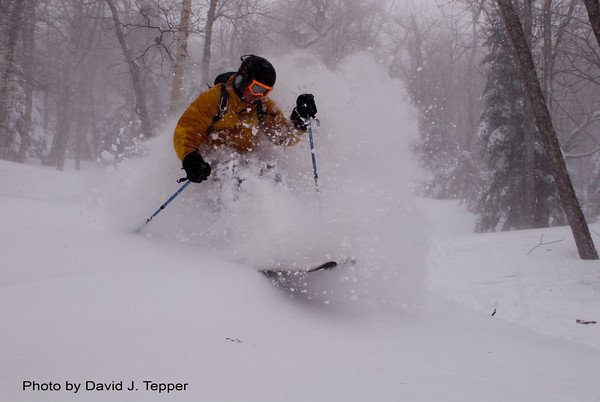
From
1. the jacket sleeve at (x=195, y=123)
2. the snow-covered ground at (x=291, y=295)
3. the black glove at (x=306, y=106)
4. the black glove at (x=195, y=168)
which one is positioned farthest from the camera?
the black glove at (x=306, y=106)

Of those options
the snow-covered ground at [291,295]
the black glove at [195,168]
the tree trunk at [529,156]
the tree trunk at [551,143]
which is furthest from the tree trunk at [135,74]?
the tree trunk at [529,156]

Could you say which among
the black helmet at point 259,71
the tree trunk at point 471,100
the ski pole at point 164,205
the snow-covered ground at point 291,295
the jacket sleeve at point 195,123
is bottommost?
the snow-covered ground at point 291,295

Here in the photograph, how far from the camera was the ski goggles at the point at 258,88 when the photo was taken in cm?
444

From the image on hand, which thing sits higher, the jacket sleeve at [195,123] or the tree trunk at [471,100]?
the tree trunk at [471,100]

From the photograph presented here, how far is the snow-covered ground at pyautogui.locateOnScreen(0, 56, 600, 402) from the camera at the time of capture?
7.53 ft

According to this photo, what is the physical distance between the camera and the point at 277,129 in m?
5.05

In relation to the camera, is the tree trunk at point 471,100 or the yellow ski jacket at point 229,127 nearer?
the yellow ski jacket at point 229,127

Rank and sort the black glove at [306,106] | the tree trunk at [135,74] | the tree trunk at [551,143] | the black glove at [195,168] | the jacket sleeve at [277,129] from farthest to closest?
the tree trunk at [135,74]
the tree trunk at [551,143]
the jacket sleeve at [277,129]
the black glove at [306,106]
the black glove at [195,168]

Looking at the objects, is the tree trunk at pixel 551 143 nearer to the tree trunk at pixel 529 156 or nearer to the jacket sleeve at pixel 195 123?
the tree trunk at pixel 529 156

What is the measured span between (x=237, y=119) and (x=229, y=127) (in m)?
0.13

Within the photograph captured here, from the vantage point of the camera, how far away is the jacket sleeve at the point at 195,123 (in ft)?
14.1

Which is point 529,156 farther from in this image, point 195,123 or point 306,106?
point 195,123

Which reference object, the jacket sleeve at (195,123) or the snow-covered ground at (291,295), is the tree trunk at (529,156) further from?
the jacket sleeve at (195,123)

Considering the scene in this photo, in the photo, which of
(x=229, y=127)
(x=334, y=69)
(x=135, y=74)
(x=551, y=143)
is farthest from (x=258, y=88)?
(x=135, y=74)
